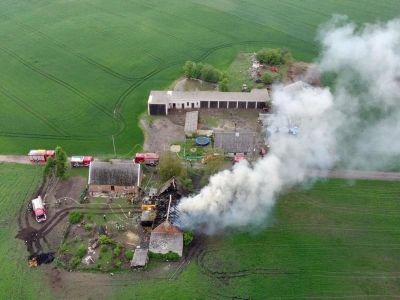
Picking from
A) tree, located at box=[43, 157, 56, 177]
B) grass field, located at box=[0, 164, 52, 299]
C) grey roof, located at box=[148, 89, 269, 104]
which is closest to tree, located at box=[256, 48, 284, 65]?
grey roof, located at box=[148, 89, 269, 104]

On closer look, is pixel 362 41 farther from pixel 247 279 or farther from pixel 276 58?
pixel 247 279

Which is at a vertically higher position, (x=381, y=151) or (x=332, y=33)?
(x=332, y=33)

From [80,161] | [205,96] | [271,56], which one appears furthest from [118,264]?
[271,56]

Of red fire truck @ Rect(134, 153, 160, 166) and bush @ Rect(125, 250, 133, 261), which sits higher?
red fire truck @ Rect(134, 153, 160, 166)

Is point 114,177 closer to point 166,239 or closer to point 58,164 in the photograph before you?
point 58,164

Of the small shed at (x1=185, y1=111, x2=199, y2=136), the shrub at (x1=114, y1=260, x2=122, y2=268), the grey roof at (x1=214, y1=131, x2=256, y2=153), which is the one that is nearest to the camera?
the shrub at (x1=114, y1=260, x2=122, y2=268)

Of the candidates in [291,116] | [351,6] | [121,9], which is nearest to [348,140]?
[291,116]

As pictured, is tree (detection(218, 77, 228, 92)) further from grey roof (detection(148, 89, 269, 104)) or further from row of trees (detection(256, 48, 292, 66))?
row of trees (detection(256, 48, 292, 66))
